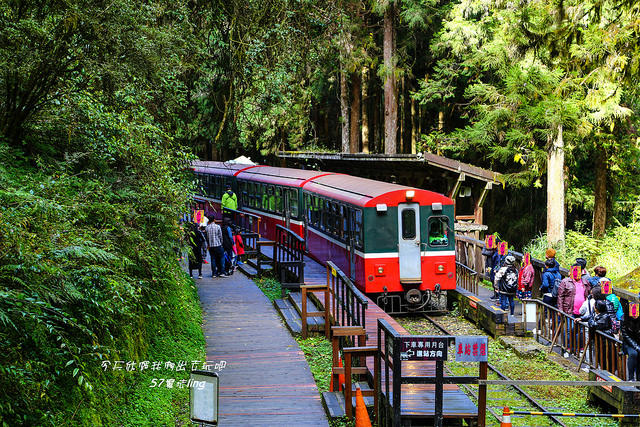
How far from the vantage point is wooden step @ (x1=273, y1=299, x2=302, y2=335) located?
11648 millimetres

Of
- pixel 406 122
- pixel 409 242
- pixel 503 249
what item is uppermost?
pixel 406 122

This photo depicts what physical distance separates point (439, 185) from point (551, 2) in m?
10.7

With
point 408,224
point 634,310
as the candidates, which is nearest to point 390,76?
point 408,224

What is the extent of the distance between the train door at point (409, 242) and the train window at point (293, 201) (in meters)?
6.49

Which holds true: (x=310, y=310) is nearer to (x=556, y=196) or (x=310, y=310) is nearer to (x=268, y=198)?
(x=268, y=198)

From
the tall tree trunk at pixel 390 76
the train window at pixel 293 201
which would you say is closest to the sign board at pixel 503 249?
the train window at pixel 293 201

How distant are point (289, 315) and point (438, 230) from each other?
390 cm

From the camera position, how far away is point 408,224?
13.9 metres

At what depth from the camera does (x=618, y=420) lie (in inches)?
338

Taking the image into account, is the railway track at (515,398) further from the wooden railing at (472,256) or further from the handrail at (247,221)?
the handrail at (247,221)

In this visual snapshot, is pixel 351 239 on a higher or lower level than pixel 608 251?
higher

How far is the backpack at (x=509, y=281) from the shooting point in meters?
13.5

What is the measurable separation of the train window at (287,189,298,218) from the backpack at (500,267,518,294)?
7945 millimetres

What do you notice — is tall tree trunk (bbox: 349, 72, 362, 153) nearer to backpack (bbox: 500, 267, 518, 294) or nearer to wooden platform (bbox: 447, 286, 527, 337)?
wooden platform (bbox: 447, 286, 527, 337)
